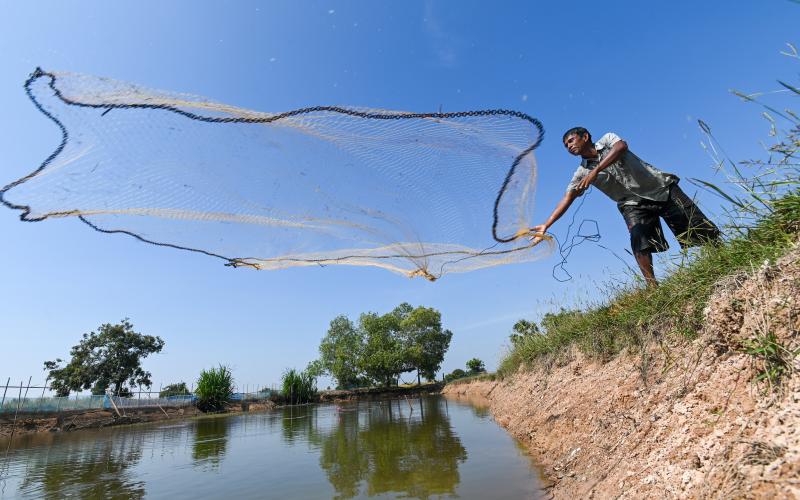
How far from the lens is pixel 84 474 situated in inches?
304

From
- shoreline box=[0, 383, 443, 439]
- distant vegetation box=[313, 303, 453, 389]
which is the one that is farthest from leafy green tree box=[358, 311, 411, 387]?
shoreline box=[0, 383, 443, 439]

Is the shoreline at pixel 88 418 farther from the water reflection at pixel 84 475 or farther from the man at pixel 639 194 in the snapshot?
the man at pixel 639 194

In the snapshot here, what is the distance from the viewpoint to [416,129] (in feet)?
16.5

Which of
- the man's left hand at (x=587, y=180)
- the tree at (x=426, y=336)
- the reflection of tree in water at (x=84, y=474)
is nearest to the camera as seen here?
the man's left hand at (x=587, y=180)

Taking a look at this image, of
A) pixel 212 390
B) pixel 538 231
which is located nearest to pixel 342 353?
pixel 212 390

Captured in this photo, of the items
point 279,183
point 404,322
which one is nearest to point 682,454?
point 279,183

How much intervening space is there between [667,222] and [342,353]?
51.9 meters

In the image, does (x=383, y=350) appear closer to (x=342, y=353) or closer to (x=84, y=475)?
(x=342, y=353)

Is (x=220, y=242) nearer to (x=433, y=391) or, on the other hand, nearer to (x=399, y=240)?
(x=399, y=240)

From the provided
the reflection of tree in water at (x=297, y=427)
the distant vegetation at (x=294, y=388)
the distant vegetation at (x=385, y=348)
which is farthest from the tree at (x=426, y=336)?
the reflection of tree in water at (x=297, y=427)

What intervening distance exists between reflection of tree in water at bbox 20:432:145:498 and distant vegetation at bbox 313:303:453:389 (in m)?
41.5

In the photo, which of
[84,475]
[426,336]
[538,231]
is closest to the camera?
[538,231]

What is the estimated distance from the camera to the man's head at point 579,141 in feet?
15.2

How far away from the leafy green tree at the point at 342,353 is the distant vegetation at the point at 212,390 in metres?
20.7
